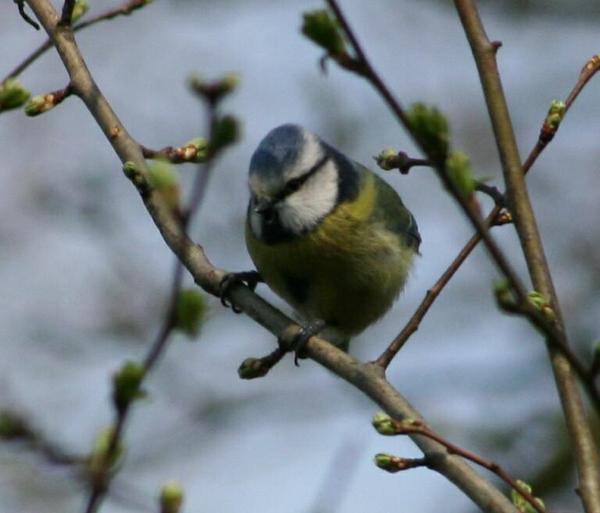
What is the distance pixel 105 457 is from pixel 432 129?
2.12 ft

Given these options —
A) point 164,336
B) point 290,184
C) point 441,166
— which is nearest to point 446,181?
point 441,166

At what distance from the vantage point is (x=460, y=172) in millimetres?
1888

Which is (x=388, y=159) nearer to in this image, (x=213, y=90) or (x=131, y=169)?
(x=131, y=169)

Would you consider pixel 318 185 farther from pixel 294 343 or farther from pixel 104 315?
pixel 104 315

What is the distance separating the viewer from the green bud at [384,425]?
2428 millimetres

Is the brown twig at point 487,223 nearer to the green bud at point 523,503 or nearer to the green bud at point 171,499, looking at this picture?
the green bud at point 523,503

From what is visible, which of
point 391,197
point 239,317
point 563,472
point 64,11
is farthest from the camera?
point 239,317

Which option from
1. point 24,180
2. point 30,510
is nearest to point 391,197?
point 30,510

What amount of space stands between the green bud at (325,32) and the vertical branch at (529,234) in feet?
2.21

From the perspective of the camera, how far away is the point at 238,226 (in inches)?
290

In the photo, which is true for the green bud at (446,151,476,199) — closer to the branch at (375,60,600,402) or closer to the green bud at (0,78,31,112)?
the branch at (375,60,600,402)

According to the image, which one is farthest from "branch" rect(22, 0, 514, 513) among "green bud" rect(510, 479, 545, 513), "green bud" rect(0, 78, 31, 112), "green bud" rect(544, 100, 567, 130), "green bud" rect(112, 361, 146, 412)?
"green bud" rect(112, 361, 146, 412)

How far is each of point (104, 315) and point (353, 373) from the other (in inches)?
206

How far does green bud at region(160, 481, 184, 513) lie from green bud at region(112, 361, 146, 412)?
146 mm
